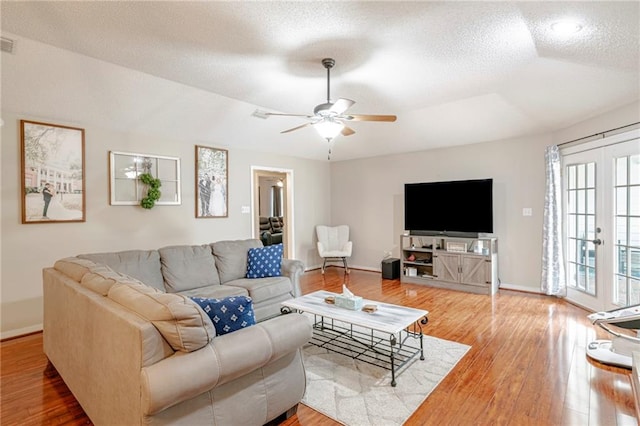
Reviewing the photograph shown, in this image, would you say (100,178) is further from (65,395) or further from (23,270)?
(65,395)

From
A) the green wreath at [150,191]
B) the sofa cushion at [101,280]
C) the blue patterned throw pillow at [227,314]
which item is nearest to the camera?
the blue patterned throw pillow at [227,314]

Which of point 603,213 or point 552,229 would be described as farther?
point 552,229

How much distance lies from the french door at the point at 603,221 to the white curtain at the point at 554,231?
0.36 ft

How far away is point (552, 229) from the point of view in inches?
181

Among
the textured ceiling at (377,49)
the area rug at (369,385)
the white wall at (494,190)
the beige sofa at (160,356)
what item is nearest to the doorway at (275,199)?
the white wall at (494,190)

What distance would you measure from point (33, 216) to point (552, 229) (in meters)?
6.58

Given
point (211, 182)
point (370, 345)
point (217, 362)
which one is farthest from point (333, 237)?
point (217, 362)

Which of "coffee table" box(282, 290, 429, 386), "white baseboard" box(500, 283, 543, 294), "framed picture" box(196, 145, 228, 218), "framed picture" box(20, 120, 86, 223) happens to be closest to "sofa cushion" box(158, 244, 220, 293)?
"coffee table" box(282, 290, 429, 386)

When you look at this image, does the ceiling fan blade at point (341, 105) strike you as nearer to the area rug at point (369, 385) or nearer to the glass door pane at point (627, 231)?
the area rug at point (369, 385)

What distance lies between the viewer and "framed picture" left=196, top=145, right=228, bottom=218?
17.0 feet

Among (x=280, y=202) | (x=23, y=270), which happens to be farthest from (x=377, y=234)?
(x=23, y=270)

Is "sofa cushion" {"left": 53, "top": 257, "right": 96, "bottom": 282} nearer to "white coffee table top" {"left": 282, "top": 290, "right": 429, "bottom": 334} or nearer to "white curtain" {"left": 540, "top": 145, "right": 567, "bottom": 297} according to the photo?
"white coffee table top" {"left": 282, "top": 290, "right": 429, "bottom": 334}

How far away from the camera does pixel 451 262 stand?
17.5 feet

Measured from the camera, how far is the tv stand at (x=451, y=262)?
5043mm
